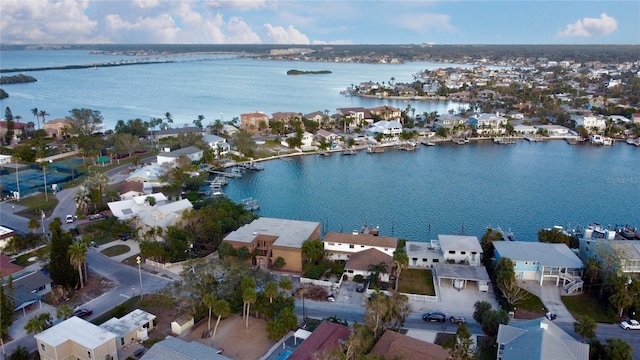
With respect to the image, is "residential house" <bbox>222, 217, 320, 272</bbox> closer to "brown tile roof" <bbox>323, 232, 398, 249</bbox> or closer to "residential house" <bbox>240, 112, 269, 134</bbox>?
"brown tile roof" <bbox>323, 232, 398, 249</bbox>

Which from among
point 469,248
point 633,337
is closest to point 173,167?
point 469,248

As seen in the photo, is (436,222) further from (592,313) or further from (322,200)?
(592,313)

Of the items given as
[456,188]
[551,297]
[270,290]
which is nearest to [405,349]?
[270,290]

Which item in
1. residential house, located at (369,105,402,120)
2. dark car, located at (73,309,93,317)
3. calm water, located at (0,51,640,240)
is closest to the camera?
dark car, located at (73,309,93,317)

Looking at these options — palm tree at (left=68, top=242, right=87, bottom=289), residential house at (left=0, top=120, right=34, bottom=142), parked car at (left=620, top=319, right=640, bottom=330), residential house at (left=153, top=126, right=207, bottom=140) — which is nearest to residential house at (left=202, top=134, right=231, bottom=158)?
residential house at (left=153, top=126, right=207, bottom=140)

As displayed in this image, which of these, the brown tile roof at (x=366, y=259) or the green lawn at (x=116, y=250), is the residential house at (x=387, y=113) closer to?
the brown tile roof at (x=366, y=259)

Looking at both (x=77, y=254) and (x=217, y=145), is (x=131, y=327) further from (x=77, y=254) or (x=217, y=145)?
(x=217, y=145)

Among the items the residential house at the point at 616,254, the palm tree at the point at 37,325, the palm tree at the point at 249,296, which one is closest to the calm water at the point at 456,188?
the residential house at the point at 616,254
